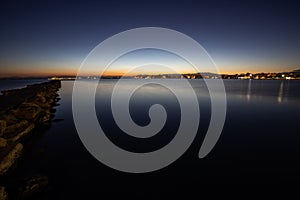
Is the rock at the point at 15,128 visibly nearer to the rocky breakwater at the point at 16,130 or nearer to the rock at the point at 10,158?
the rocky breakwater at the point at 16,130

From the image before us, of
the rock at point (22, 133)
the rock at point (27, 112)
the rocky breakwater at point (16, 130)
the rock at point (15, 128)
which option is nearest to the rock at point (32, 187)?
the rocky breakwater at point (16, 130)

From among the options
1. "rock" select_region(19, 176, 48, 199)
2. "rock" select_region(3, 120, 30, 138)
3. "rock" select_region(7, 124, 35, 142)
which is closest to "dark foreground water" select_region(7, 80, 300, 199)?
"rock" select_region(19, 176, 48, 199)

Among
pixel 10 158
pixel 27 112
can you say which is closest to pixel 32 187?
pixel 10 158

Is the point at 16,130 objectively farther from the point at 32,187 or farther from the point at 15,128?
the point at 32,187

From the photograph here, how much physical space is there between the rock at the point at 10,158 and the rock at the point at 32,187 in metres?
1.92

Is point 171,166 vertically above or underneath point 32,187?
underneath

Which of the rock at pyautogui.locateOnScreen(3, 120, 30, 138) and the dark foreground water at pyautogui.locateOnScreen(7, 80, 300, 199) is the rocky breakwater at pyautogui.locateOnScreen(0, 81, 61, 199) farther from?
the dark foreground water at pyautogui.locateOnScreen(7, 80, 300, 199)

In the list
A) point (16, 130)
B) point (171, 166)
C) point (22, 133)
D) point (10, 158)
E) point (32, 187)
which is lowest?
point (171, 166)

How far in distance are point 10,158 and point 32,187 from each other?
2749 millimetres

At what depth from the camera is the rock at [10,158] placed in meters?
7.11

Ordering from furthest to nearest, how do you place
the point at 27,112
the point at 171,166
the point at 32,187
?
the point at 27,112, the point at 171,166, the point at 32,187

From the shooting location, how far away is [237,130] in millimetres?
13312

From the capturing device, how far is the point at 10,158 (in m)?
7.71

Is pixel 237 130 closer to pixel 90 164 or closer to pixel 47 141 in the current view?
pixel 90 164
